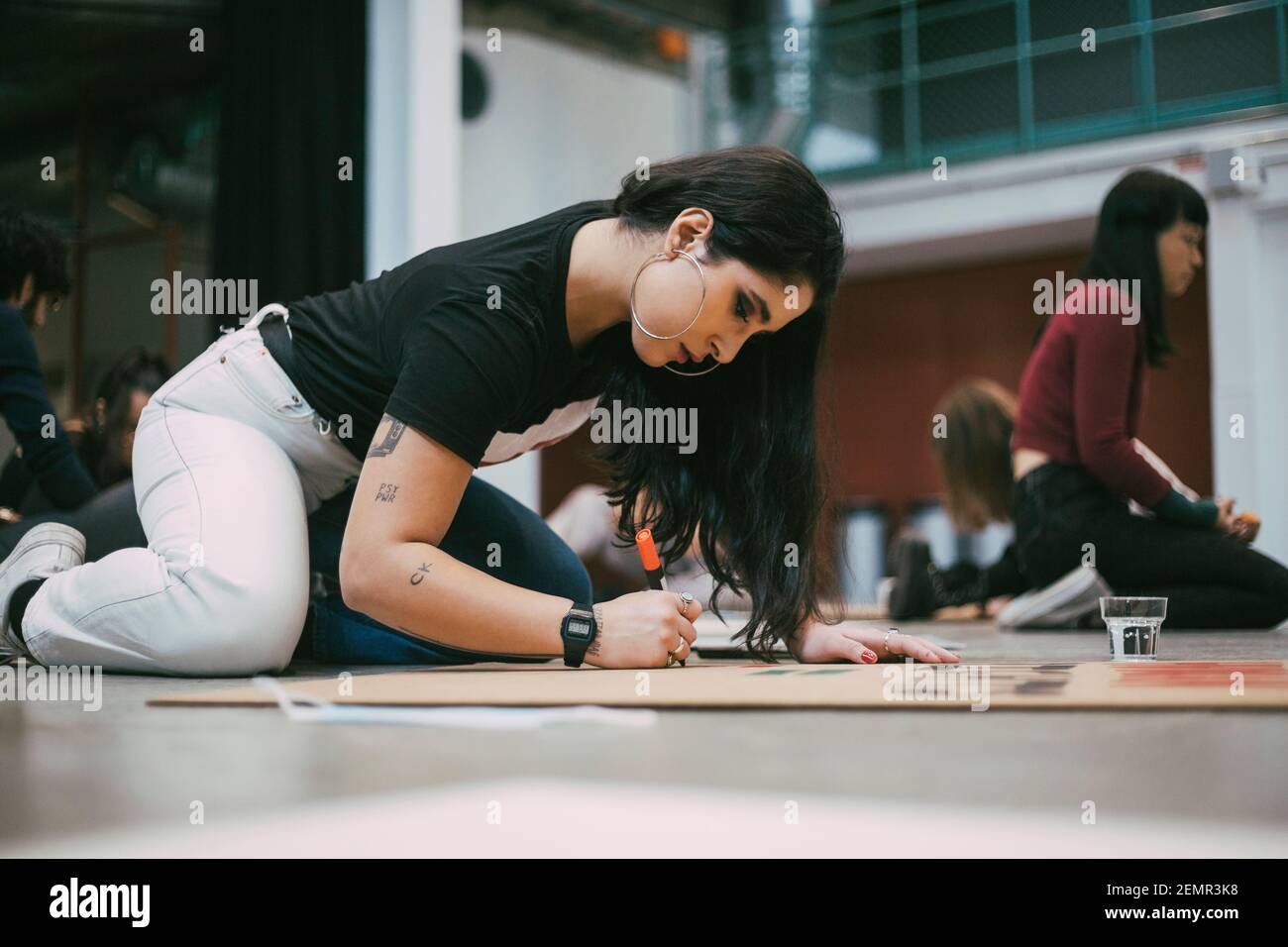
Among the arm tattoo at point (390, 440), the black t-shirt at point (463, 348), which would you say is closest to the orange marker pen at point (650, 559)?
the black t-shirt at point (463, 348)

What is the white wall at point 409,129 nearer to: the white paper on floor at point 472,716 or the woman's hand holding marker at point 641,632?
the woman's hand holding marker at point 641,632

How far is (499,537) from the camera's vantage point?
1.61 meters

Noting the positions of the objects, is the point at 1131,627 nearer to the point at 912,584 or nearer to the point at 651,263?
the point at 651,263

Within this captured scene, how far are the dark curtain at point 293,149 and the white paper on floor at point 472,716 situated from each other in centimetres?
357

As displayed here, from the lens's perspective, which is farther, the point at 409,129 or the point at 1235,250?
the point at 1235,250

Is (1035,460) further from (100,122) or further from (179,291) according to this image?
(100,122)

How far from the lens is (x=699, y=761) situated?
771mm

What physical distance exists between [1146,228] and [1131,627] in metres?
1.30

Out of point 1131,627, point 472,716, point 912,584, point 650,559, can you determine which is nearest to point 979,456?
point 912,584

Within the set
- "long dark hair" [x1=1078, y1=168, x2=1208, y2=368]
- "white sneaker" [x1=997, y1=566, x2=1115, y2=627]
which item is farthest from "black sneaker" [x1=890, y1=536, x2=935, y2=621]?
"long dark hair" [x1=1078, y1=168, x2=1208, y2=368]

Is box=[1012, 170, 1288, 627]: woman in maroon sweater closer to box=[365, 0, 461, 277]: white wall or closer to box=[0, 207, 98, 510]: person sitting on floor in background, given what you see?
box=[0, 207, 98, 510]: person sitting on floor in background

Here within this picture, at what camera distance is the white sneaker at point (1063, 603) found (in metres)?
2.49

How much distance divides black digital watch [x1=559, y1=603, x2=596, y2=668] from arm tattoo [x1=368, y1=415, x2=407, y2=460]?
24 centimetres
